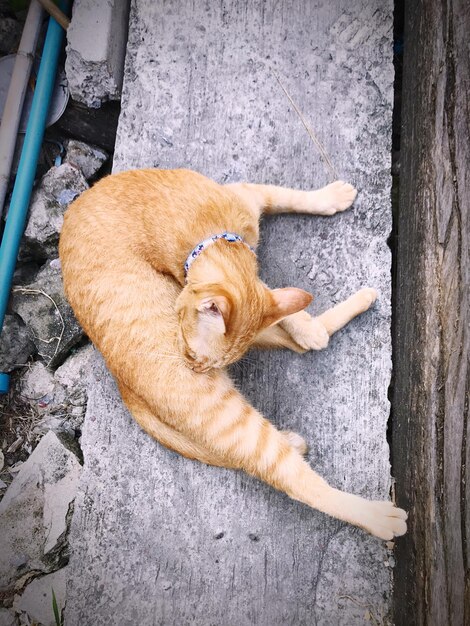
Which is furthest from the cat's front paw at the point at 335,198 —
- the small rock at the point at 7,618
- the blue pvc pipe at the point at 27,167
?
the small rock at the point at 7,618

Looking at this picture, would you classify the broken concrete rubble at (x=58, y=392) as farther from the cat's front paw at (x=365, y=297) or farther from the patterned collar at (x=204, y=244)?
the cat's front paw at (x=365, y=297)

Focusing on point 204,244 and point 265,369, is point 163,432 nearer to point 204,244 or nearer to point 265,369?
point 265,369

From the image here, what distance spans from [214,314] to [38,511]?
5.32 ft

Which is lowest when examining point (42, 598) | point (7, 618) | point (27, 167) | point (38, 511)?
point (7, 618)

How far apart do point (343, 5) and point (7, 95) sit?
6.01 feet

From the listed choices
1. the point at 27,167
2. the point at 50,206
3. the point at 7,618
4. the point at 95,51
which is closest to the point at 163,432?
the point at 7,618

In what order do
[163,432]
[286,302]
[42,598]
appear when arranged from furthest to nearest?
[42,598]
[163,432]
[286,302]

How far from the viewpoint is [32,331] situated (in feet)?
9.66

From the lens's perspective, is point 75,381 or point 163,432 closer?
point 163,432

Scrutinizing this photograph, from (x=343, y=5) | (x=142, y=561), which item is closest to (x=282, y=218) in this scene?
(x=343, y=5)

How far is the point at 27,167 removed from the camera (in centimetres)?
296

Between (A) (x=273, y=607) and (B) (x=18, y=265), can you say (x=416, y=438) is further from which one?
(B) (x=18, y=265)

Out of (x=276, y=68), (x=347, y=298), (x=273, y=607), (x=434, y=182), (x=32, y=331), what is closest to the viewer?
(x=434, y=182)

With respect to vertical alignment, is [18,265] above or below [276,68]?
below
